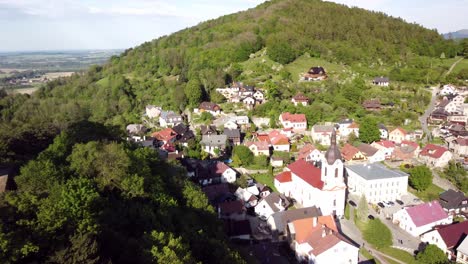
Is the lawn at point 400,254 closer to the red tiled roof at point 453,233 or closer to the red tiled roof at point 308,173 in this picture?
the red tiled roof at point 453,233

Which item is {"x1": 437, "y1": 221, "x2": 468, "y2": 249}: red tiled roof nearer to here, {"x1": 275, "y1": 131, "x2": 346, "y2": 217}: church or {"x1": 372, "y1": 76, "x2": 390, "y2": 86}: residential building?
{"x1": 275, "y1": 131, "x2": 346, "y2": 217}: church

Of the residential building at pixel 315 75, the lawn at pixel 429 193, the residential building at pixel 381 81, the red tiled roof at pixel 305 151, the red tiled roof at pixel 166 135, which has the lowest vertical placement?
the lawn at pixel 429 193

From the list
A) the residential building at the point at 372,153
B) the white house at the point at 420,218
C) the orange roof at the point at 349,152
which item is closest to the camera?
the white house at the point at 420,218

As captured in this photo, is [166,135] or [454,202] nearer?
[454,202]

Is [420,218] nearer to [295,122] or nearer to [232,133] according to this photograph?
[295,122]

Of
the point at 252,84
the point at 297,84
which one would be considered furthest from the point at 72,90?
the point at 297,84

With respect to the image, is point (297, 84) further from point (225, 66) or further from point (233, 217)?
point (233, 217)

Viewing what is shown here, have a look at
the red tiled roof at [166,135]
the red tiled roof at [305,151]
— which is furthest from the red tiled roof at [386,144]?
the red tiled roof at [166,135]

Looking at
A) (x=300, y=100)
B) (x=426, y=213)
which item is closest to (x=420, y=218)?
(x=426, y=213)
